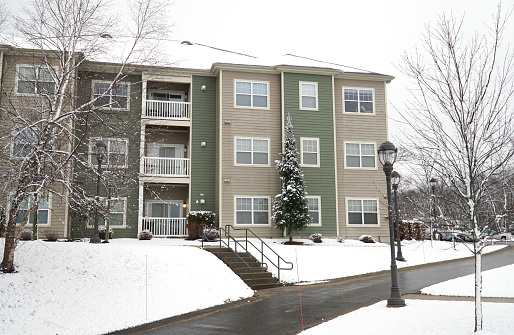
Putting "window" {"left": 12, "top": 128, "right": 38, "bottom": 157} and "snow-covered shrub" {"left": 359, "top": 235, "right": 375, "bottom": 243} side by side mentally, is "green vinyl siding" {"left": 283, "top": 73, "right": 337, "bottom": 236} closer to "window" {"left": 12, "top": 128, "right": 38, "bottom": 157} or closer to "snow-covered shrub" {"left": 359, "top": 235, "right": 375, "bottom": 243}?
"snow-covered shrub" {"left": 359, "top": 235, "right": 375, "bottom": 243}

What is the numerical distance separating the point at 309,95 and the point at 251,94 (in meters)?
3.35

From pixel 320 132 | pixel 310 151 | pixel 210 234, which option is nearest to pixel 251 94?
pixel 320 132

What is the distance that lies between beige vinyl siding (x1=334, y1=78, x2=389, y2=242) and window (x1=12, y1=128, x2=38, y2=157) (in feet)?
57.3

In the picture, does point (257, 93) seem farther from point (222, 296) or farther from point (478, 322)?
point (478, 322)

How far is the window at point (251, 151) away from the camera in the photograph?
2408 centimetres

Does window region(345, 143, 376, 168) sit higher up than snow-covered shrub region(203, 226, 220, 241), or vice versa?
window region(345, 143, 376, 168)

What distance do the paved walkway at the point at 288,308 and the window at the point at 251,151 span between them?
9.53m

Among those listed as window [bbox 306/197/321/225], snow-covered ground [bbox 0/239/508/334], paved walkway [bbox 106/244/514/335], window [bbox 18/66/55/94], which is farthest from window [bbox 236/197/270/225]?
window [bbox 18/66/55/94]

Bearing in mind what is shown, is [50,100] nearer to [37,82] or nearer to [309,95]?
[37,82]

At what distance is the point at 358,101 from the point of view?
26.5 metres

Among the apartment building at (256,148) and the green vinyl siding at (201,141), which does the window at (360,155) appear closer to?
the apartment building at (256,148)

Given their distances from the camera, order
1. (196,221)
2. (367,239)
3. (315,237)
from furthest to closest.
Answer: (367,239) → (315,237) → (196,221)

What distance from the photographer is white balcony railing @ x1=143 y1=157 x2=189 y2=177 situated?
2376cm

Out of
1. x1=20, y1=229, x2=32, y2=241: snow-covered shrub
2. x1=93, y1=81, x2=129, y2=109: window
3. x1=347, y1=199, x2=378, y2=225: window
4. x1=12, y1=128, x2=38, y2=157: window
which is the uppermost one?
x1=93, y1=81, x2=129, y2=109: window
